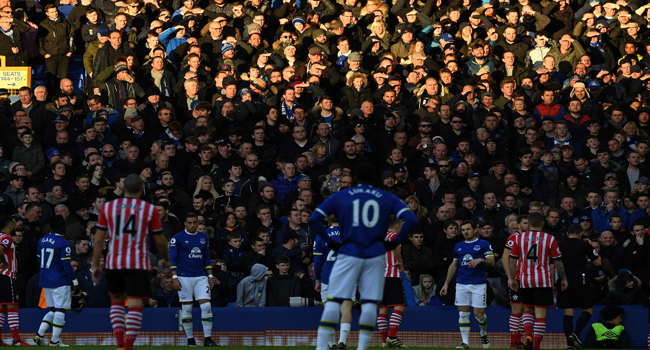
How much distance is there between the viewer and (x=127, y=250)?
33.5 feet

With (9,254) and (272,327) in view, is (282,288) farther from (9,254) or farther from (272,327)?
(9,254)

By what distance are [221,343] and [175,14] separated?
38.5 ft

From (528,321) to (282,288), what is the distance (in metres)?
4.51

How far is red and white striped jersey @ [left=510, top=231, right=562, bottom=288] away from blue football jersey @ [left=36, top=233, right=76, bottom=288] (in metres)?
7.05

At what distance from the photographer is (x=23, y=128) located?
18.8 meters

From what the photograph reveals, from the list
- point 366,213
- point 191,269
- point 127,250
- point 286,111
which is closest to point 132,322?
point 127,250

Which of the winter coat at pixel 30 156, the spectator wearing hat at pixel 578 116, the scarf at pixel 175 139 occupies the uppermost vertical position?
the spectator wearing hat at pixel 578 116

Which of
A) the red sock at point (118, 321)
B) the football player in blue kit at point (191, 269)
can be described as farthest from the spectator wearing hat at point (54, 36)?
the red sock at point (118, 321)

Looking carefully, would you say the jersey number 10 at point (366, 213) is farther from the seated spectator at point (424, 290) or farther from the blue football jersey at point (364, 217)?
the seated spectator at point (424, 290)

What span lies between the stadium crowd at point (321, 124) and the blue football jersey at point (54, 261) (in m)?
1.42

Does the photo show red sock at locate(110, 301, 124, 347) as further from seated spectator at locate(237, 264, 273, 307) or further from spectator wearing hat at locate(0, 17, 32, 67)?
spectator wearing hat at locate(0, 17, 32, 67)

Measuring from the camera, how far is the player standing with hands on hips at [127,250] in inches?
400

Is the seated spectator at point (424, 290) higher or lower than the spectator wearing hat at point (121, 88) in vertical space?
lower

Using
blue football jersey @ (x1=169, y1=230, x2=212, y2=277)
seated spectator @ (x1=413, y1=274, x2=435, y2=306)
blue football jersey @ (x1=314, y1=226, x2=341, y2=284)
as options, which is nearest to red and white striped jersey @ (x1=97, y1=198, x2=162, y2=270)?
blue football jersey @ (x1=314, y1=226, x2=341, y2=284)
